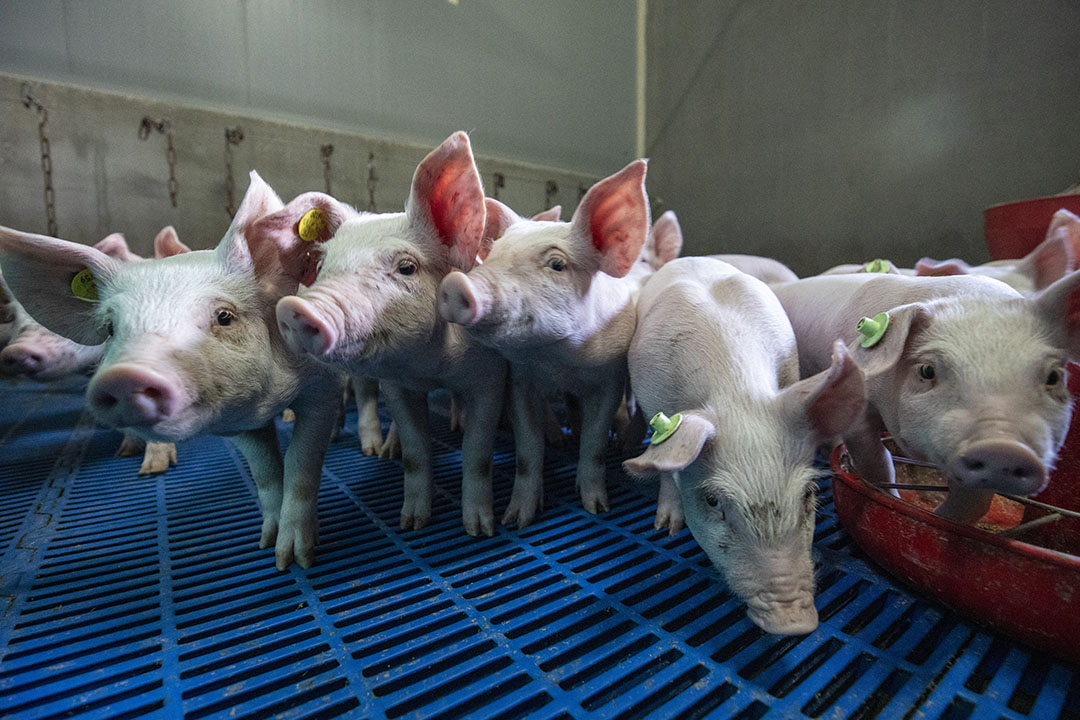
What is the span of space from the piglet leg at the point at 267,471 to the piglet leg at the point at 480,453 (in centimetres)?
55

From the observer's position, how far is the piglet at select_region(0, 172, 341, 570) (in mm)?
1033

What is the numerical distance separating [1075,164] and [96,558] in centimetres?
434

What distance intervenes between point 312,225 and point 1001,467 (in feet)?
5.32

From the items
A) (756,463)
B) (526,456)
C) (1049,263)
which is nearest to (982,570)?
(756,463)

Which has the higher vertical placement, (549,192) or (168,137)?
(168,137)

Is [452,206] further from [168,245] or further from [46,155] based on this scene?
[46,155]

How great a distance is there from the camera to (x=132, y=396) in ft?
3.21

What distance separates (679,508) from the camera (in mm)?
1641

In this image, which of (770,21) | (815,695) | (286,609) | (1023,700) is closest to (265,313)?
(286,609)

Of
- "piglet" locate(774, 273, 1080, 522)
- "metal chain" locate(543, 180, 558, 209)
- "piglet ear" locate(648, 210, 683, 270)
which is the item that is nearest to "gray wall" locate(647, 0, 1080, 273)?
"metal chain" locate(543, 180, 558, 209)

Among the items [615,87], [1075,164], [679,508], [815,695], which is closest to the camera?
[815,695]

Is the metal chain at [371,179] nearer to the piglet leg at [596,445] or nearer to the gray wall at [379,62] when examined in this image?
the gray wall at [379,62]

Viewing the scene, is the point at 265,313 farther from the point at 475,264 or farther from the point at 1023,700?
the point at 1023,700

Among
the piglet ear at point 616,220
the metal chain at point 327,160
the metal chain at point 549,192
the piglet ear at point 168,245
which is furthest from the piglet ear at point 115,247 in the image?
the metal chain at point 549,192
